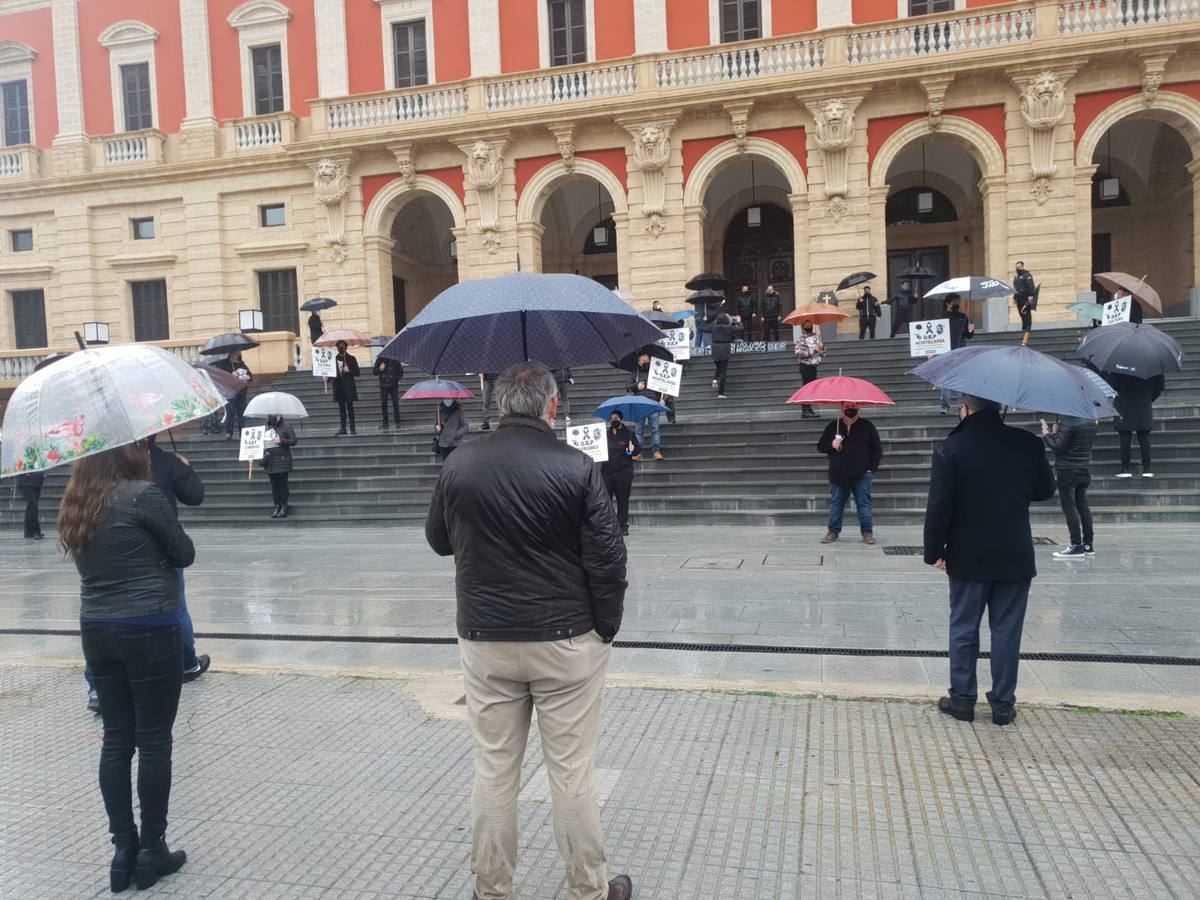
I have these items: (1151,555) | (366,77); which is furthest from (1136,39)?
(366,77)

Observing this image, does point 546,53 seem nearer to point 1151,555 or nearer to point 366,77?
point 366,77

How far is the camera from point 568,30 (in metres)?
25.3

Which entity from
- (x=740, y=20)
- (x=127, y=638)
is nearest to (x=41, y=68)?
(x=740, y=20)

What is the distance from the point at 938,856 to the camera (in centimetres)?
341

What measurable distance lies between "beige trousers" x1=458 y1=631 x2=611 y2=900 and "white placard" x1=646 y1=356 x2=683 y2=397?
1129cm

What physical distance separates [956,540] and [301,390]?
68.8ft

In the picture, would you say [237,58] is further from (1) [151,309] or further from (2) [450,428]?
(2) [450,428]

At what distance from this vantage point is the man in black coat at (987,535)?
4777 millimetres

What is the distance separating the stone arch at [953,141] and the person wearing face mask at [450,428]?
47.1 ft

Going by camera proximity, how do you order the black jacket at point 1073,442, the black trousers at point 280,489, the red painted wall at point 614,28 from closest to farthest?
1. the black jacket at point 1073,442
2. the black trousers at point 280,489
3. the red painted wall at point 614,28

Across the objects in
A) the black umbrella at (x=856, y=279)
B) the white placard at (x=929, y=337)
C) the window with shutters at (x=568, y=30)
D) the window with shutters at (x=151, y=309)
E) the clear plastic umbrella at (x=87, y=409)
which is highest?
the window with shutters at (x=568, y=30)

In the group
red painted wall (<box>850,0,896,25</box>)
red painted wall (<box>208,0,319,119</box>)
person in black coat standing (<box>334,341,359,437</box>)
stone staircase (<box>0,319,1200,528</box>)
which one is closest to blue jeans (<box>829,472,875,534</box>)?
stone staircase (<box>0,319,1200,528</box>)

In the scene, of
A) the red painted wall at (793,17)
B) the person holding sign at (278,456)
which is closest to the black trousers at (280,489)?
the person holding sign at (278,456)

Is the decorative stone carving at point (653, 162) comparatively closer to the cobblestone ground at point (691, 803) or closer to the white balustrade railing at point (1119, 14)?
the white balustrade railing at point (1119, 14)
